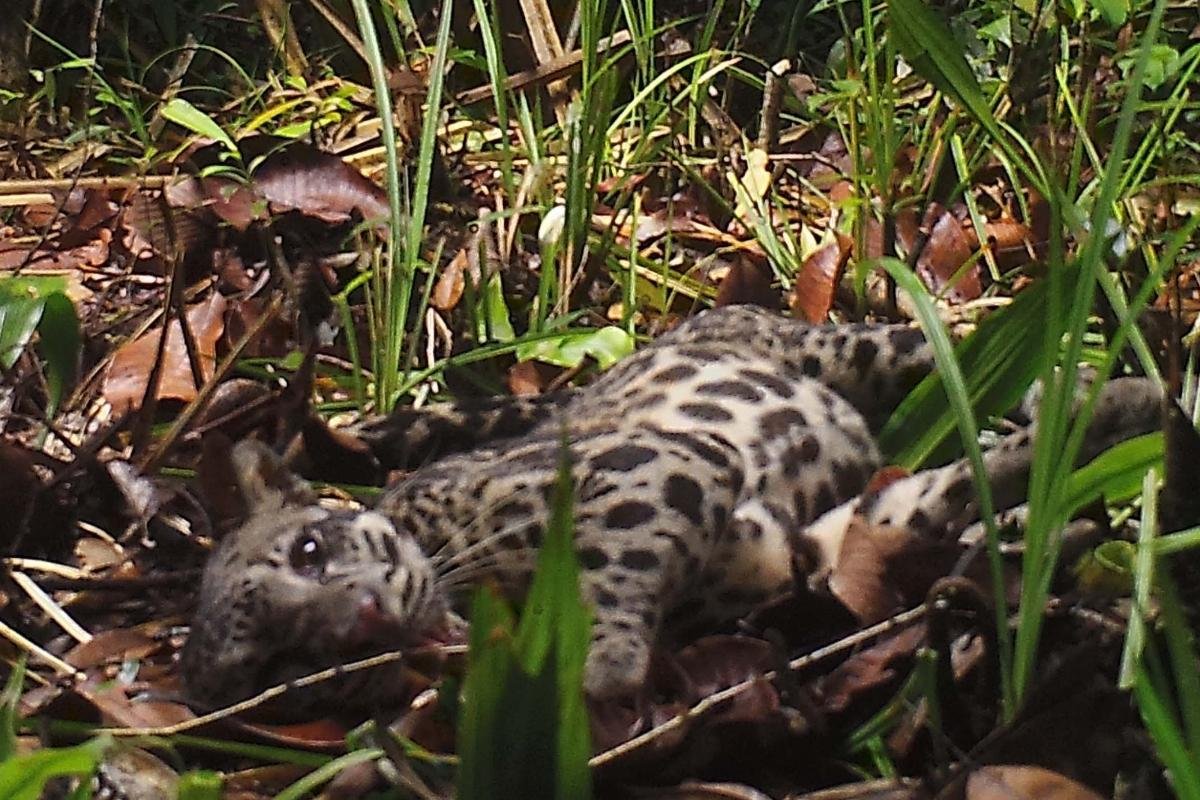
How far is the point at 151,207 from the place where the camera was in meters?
3.68

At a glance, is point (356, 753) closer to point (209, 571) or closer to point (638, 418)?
point (209, 571)

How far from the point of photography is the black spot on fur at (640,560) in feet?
7.57

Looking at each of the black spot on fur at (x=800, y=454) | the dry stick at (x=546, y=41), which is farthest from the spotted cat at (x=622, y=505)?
the dry stick at (x=546, y=41)

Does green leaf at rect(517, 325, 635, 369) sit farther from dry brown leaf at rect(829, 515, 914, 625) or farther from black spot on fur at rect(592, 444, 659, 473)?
dry brown leaf at rect(829, 515, 914, 625)

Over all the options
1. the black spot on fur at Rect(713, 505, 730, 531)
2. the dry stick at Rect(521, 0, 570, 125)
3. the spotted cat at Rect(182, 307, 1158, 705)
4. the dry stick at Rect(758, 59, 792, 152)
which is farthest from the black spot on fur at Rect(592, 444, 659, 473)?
the dry stick at Rect(521, 0, 570, 125)

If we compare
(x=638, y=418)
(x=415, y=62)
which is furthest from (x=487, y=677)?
(x=415, y=62)

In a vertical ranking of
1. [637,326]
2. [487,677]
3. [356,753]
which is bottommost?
[637,326]

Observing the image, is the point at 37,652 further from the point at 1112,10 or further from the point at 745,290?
the point at 1112,10

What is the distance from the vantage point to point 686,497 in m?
2.41

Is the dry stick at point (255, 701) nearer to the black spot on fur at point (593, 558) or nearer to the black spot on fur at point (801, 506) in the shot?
the black spot on fur at point (593, 558)

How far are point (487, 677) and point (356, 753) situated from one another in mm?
432

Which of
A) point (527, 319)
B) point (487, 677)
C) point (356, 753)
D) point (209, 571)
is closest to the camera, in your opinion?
point (487, 677)

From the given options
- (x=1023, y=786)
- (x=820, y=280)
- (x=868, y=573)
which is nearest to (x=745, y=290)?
(x=820, y=280)

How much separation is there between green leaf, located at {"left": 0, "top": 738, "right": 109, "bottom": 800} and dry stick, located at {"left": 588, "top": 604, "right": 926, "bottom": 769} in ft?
1.70
